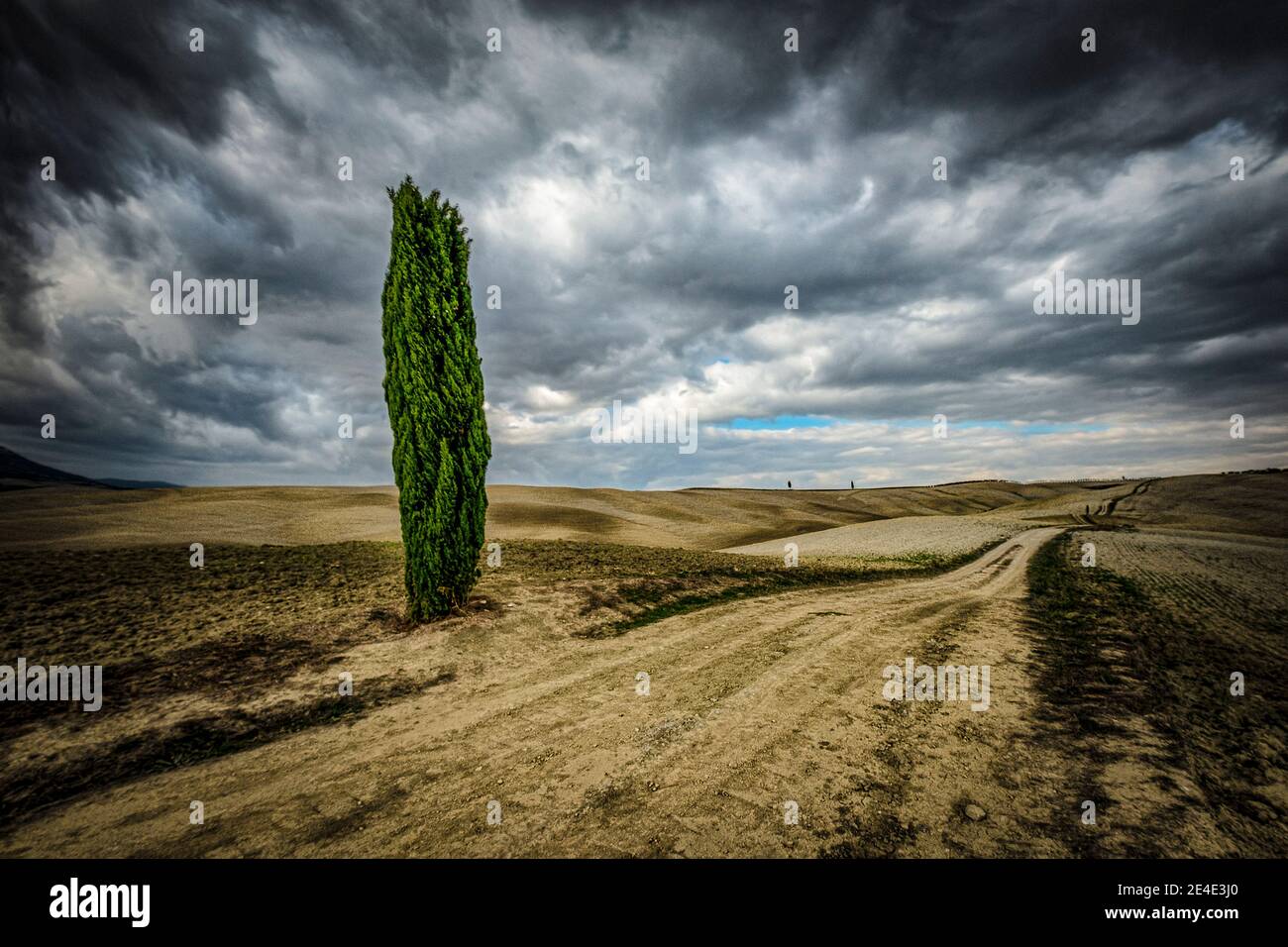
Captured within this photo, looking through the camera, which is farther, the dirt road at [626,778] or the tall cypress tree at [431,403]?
the tall cypress tree at [431,403]

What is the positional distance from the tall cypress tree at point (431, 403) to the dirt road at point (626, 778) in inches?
127

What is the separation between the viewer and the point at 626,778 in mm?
5785

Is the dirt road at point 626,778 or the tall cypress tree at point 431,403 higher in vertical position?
the tall cypress tree at point 431,403

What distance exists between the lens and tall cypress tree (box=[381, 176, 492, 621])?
512 inches

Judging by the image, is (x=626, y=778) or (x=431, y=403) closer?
(x=626, y=778)

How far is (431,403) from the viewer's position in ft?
42.8

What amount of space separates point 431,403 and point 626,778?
34.6 feet

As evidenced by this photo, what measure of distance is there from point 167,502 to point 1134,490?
133561 millimetres

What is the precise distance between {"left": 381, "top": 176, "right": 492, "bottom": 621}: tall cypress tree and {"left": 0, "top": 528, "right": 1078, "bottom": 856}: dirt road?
3.23m

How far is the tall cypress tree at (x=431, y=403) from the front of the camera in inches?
512

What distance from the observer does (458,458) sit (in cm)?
Result: 1362

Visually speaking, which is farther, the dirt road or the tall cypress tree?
the tall cypress tree

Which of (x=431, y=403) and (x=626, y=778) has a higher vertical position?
(x=431, y=403)

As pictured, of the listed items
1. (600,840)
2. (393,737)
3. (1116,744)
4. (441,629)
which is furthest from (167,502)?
(1116,744)
